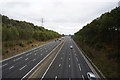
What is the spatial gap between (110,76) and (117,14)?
1662 centimetres

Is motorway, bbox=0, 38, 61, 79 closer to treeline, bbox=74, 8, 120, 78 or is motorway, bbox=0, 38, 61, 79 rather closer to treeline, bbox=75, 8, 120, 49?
treeline, bbox=74, 8, 120, 78

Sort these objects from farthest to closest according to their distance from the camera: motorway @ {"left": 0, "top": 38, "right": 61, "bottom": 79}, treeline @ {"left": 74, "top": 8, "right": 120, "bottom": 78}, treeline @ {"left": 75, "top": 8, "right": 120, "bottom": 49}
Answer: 1. treeline @ {"left": 75, "top": 8, "right": 120, "bottom": 49}
2. treeline @ {"left": 74, "top": 8, "right": 120, "bottom": 78}
3. motorway @ {"left": 0, "top": 38, "right": 61, "bottom": 79}

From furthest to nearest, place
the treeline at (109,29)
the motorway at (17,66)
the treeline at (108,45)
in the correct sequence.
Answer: the treeline at (109,29), the treeline at (108,45), the motorway at (17,66)

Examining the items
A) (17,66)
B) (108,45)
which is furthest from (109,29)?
(17,66)

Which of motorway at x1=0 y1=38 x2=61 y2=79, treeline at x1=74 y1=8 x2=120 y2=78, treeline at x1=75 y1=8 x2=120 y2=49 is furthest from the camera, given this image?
treeline at x1=75 y1=8 x2=120 y2=49

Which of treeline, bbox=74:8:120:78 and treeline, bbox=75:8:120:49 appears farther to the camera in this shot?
treeline, bbox=75:8:120:49

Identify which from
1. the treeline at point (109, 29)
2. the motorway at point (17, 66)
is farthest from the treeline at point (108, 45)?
the motorway at point (17, 66)

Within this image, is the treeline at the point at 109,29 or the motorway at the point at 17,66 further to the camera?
the treeline at the point at 109,29

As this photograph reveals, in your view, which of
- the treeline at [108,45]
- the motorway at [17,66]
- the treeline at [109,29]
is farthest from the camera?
the treeline at [109,29]

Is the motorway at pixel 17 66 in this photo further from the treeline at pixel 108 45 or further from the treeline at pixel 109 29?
the treeline at pixel 109 29

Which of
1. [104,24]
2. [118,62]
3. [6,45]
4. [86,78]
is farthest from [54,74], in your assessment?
[6,45]

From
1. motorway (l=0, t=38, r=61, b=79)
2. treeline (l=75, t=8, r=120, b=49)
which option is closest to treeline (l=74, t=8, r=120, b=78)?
treeline (l=75, t=8, r=120, b=49)

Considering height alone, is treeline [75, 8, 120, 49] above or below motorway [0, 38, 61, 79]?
above

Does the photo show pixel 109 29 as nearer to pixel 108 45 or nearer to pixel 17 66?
pixel 108 45
